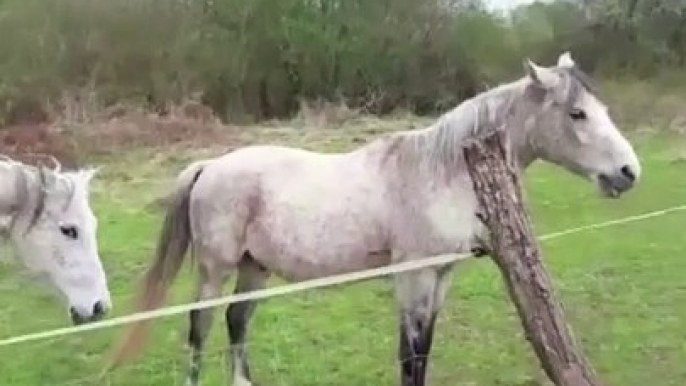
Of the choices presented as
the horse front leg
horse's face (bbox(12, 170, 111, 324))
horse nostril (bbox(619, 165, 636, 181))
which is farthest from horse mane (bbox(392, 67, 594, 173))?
horse's face (bbox(12, 170, 111, 324))

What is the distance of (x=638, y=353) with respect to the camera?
6.34 meters

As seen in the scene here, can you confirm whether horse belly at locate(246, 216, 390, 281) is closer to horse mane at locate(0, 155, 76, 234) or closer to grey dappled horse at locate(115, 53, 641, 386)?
grey dappled horse at locate(115, 53, 641, 386)

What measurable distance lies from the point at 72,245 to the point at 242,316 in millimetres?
1041

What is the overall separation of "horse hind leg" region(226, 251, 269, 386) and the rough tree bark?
1.60 meters

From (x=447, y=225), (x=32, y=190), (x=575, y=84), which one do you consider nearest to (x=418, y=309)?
(x=447, y=225)

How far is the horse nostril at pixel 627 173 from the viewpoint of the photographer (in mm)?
5250

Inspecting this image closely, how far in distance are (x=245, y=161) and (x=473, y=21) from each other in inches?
718

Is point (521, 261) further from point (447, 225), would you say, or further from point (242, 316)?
point (242, 316)

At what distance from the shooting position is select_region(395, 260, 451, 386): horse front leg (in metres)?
5.12

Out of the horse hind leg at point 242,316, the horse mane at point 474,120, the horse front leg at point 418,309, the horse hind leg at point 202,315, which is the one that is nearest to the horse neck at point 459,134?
the horse mane at point 474,120

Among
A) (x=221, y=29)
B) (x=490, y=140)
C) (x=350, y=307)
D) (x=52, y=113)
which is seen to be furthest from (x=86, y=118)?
(x=490, y=140)

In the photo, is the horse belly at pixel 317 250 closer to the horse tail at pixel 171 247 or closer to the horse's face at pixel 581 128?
the horse tail at pixel 171 247

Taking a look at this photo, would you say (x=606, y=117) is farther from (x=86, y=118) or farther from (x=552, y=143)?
(x=86, y=118)

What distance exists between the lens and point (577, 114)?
530cm
